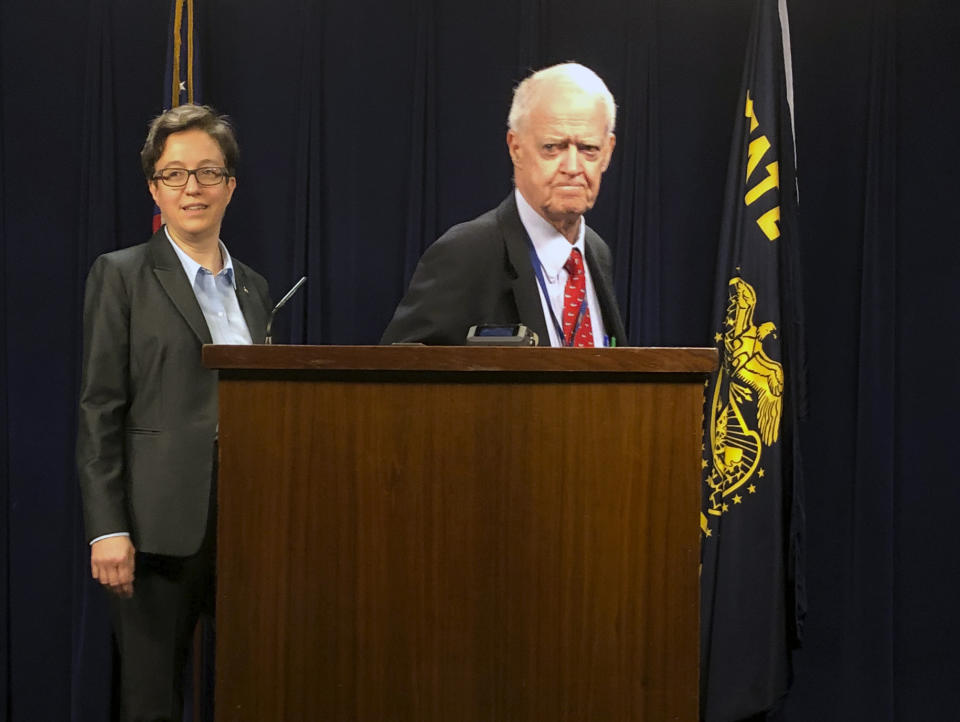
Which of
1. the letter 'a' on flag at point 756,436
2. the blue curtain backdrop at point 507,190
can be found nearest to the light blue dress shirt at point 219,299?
the blue curtain backdrop at point 507,190

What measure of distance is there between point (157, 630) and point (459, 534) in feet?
3.79

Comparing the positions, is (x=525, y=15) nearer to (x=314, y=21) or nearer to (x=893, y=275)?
(x=314, y=21)

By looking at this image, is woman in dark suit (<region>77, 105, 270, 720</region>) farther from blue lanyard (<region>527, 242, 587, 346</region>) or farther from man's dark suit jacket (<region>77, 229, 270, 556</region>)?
blue lanyard (<region>527, 242, 587, 346</region>)

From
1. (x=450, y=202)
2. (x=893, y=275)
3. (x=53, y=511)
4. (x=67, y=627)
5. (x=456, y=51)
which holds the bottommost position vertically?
(x=67, y=627)

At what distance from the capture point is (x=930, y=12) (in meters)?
3.32

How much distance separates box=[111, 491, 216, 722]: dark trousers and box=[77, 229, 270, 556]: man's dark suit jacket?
0.07m

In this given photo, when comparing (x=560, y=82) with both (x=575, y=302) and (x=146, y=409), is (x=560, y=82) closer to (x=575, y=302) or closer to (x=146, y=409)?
(x=575, y=302)

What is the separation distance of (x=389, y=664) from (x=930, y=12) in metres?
2.98

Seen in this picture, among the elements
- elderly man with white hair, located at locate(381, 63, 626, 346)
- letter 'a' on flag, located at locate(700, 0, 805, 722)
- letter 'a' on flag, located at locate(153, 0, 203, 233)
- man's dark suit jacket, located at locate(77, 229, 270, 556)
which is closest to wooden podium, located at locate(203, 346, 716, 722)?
elderly man with white hair, located at locate(381, 63, 626, 346)

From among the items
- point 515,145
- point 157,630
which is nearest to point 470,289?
point 515,145

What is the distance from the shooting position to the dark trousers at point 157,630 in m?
2.19

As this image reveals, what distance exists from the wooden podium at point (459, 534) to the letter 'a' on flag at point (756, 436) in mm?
1710

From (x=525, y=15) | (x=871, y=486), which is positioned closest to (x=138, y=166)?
(x=525, y=15)

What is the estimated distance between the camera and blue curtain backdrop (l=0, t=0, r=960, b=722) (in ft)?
10.6
